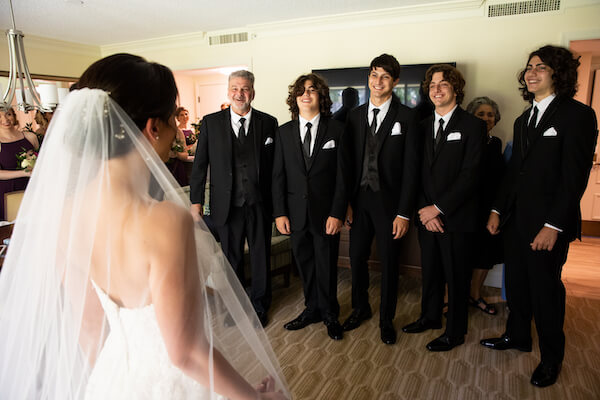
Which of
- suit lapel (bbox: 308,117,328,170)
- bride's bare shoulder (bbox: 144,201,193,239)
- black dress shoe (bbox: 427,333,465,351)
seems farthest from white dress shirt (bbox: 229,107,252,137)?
bride's bare shoulder (bbox: 144,201,193,239)

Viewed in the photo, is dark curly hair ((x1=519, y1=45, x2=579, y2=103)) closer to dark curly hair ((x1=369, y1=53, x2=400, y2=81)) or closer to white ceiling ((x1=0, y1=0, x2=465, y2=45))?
dark curly hair ((x1=369, y1=53, x2=400, y2=81))

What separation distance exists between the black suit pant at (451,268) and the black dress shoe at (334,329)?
2.20ft

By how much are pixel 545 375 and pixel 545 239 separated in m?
0.79

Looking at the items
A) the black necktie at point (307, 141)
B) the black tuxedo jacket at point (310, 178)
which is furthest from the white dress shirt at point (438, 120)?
the black necktie at point (307, 141)

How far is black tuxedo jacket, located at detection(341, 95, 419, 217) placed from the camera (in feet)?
8.11

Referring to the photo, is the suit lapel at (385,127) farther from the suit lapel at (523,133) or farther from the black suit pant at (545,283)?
the black suit pant at (545,283)

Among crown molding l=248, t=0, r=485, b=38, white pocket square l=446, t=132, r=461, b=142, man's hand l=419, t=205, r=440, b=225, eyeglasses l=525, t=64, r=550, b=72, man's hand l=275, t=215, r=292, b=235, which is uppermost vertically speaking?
crown molding l=248, t=0, r=485, b=38

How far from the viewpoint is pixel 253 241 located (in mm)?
2930

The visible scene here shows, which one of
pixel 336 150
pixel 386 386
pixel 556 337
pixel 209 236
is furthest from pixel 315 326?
pixel 209 236

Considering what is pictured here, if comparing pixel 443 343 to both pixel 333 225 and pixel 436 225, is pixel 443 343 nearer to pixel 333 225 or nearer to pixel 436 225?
pixel 436 225

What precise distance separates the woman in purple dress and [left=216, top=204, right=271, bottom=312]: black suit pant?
232 centimetres

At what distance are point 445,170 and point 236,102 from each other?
1488 mm

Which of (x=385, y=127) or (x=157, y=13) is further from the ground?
(x=157, y=13)

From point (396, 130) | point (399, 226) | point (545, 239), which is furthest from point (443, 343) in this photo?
point (396, 130)
